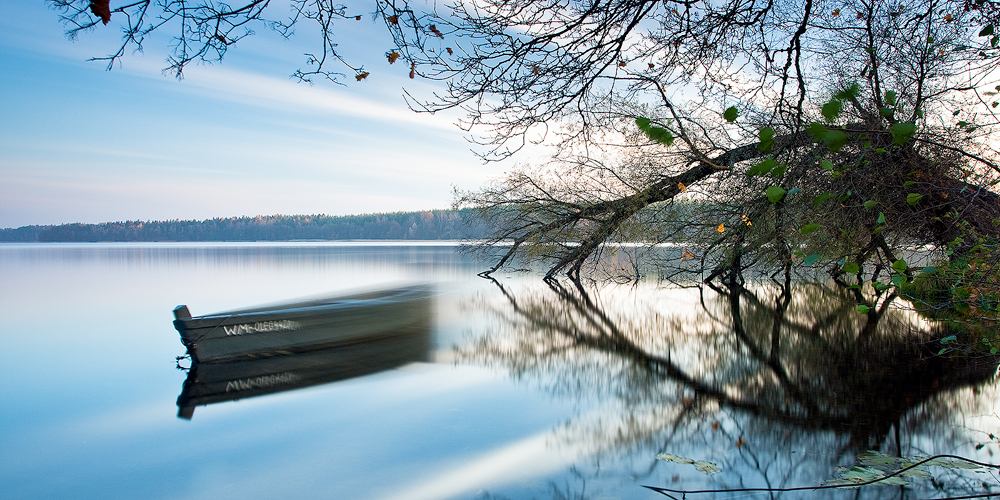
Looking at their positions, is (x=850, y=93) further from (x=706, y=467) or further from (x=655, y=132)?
(x=706, y=467)

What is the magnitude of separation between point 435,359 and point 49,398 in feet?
18.3

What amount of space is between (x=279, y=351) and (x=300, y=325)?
266cm

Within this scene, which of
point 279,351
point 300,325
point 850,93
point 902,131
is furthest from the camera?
point 300,325

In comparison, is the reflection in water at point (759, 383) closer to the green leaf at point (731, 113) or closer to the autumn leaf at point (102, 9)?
the green leaf at point (731, 113)

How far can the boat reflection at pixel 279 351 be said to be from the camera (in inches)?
322

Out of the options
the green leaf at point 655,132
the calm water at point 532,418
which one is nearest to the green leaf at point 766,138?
the green leaf at point 655,132

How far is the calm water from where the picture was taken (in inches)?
191

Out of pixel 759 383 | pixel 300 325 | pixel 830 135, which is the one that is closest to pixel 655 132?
pixel 830 135

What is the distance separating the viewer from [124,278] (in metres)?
29.7

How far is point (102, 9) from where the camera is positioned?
3.07 metres

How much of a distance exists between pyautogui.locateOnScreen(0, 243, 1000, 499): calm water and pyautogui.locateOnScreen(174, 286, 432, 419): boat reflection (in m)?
0.39

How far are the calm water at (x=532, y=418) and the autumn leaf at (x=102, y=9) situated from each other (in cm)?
360

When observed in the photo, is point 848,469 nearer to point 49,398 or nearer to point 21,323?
point 49,398

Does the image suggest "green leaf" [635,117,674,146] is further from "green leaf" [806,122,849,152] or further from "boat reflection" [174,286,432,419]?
"boat reflection" [174,286,432,419]
